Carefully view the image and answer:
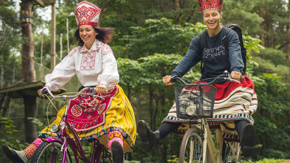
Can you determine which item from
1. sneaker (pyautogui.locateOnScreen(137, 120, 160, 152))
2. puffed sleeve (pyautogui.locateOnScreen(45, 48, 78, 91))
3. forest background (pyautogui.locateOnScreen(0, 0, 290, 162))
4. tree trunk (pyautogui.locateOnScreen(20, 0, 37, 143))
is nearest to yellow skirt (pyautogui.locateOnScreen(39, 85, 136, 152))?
puffed sleeve (pyautogui.locateOnScreen(45, 48, 78, 91))

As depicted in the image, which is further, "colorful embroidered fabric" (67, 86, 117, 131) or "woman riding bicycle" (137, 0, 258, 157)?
"colorful embroidered fabric" (67, 86, 117, 131)

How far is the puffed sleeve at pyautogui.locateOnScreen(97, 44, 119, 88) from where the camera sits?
3.15m

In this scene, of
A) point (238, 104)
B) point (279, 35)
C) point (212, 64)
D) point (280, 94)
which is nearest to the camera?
point (238, 104)

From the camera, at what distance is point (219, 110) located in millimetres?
3059

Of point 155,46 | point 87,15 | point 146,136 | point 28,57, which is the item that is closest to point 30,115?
point 28,57

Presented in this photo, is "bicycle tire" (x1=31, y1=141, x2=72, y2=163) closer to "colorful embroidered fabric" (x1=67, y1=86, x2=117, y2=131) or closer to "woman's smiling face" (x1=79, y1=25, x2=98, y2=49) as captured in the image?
"colorful embroidered fabric" (x1=67, y1=86, x2=117, y2=131)

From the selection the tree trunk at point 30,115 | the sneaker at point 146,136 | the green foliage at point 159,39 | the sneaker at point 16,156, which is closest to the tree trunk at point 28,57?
the tree trunk at point 30,115

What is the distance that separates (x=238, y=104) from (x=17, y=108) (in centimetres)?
1663

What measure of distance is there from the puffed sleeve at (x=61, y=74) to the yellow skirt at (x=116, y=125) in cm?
29

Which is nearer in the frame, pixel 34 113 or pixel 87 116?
pixel 87 116

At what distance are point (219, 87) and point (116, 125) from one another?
1.17 m

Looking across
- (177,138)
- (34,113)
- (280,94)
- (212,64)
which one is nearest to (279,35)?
(280,94)

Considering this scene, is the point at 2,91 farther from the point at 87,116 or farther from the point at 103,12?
the point at 87,116

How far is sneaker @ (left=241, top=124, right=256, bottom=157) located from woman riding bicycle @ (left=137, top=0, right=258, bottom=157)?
0.13 metres
